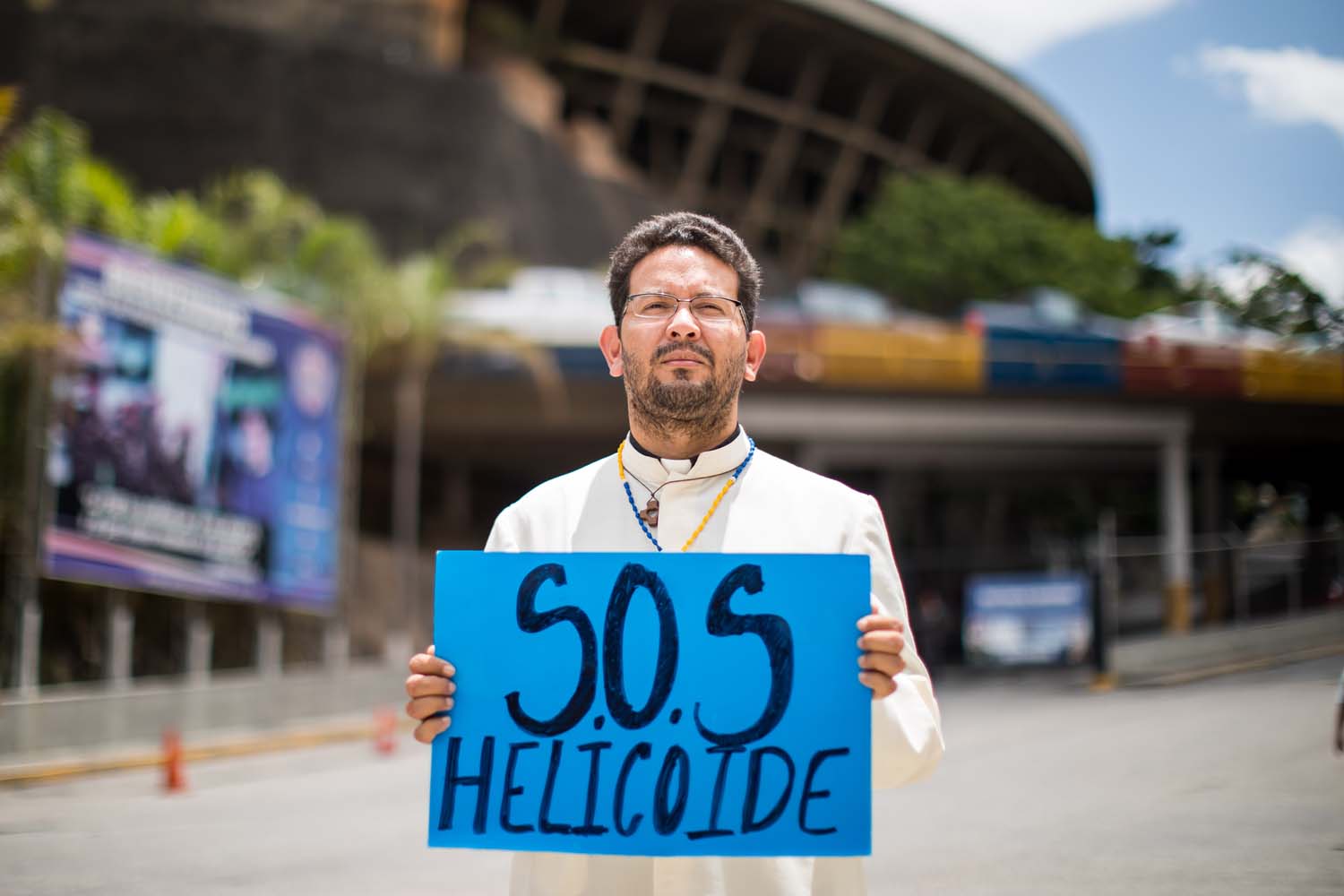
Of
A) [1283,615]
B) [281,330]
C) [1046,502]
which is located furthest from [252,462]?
[1046,502]

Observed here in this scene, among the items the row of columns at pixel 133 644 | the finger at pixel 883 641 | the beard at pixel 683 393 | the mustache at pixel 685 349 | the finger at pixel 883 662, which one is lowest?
the row of columns at pixel 133 644

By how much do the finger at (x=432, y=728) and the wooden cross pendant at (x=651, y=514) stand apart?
704mm

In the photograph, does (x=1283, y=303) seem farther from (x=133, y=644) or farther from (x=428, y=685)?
(x=133, y=644)

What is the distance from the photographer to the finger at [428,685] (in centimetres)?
306

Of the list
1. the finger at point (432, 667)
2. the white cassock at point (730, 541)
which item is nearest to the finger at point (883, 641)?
the white cassock at point (730, 541)

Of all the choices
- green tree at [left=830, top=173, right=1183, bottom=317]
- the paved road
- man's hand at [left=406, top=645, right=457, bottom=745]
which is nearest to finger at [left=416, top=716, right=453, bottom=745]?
man's hand at [left=406, top=645, right=457, bottom=745]

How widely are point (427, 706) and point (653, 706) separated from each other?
1.78ft

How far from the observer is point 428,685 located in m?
3.06

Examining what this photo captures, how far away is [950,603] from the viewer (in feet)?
96.3

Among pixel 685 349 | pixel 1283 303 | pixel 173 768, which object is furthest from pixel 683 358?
pixel 173 768

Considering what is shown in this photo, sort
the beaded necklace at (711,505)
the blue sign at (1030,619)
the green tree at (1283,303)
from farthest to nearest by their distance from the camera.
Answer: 1. the blue sign at (1030,619)
2. the green tree at (1283,303)
3. the beaded necklace at (711,505)

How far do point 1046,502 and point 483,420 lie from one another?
1031 inches

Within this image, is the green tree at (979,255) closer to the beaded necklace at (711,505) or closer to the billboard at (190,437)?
the billboard at (190,437)

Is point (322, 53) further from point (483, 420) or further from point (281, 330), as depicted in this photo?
point (281, 330)
